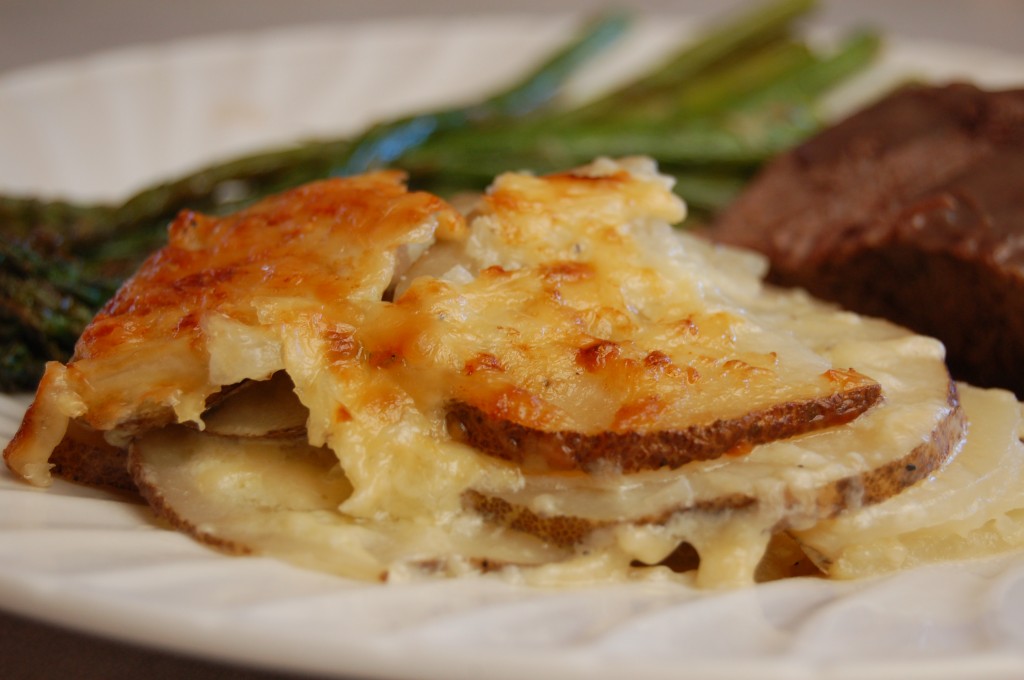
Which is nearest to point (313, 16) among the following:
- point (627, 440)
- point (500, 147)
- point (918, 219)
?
point (500, 147)

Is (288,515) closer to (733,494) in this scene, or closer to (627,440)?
(627,440)

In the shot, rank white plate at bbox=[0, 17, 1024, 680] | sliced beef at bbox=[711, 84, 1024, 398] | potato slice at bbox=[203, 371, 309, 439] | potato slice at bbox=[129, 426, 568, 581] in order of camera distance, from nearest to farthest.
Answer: white plate at bbox=[0, 17, 1024, 680], potato slice at bbox=[129, 426, 568, 581], potato slice at bbox=[203, 371, 309, 439], sliced beef at bbox=[711, 84, 1024, 398]

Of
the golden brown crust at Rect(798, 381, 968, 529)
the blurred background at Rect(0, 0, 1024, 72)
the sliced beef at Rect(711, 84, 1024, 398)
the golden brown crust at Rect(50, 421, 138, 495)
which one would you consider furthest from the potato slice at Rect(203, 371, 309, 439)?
the blurred background at Rect(0, 0, 1024, 72)

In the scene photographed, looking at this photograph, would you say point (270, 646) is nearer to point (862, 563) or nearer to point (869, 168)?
point (862, 563)

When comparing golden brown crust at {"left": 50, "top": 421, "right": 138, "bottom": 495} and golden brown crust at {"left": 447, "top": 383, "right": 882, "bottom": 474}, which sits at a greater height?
golden brown crust at {"left": 447, "top": 383, "right": 882, "bottom": 474}

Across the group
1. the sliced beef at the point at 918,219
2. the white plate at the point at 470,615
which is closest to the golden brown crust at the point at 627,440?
the white plate at the point at 470,615

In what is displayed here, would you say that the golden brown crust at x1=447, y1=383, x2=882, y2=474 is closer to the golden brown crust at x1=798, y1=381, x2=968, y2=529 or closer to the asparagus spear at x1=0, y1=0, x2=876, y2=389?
the golden brown crust at x1=798, y1=381, x2=968, y2=529

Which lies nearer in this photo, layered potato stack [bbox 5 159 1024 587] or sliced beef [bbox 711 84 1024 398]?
layered potato stack [bbox 5 159 1024 587]
